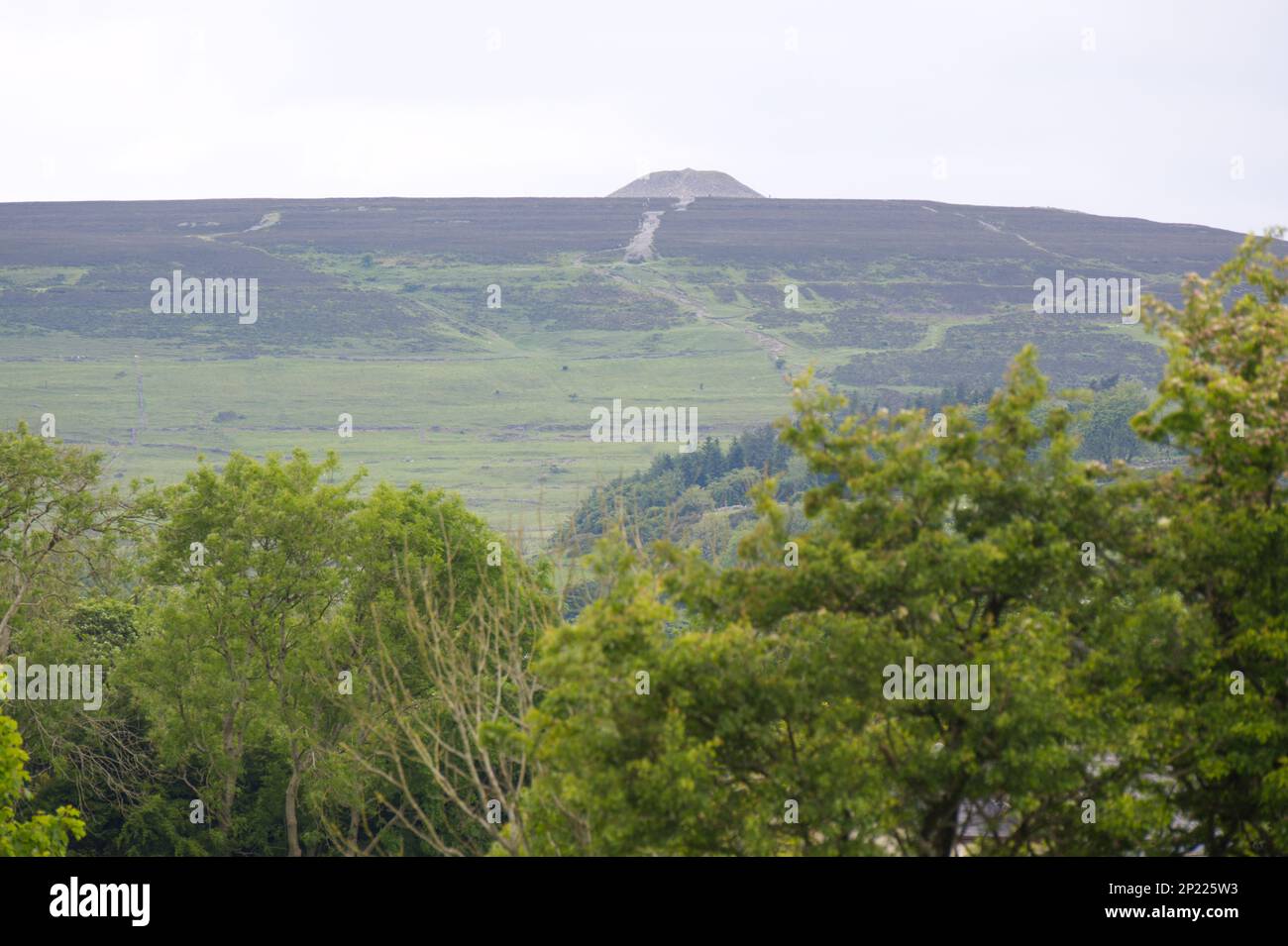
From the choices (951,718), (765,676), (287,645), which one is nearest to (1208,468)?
(951,718)

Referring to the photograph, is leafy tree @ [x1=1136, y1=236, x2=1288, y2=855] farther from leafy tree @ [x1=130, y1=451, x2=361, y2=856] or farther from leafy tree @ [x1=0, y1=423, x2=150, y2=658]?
leafy tree @ [x1=0, y1=423, x2=150, y2=658]

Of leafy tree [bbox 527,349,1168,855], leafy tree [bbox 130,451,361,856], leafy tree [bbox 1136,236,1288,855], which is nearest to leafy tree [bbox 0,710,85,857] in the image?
leafy tree [bbox 527,349,1168,855]

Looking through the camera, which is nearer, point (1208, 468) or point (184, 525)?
point (1208, 468)

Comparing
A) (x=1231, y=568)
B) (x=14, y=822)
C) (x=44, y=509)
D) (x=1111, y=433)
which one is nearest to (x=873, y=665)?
(x=1231, y=568)

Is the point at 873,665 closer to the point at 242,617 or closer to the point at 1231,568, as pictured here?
the point at 1231,568

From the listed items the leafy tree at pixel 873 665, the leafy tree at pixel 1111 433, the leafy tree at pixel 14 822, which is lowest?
the leafy tree at pixel 1111 433

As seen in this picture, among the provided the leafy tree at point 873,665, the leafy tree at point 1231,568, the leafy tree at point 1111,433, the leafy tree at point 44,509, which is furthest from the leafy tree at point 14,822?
the leafy tree at point 1111,433

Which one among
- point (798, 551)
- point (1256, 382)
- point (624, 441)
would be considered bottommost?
point (624, 441)

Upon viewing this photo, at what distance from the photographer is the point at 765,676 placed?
15531 mm

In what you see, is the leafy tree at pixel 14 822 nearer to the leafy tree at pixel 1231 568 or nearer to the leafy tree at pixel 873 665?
the leafy tree at pixel 873 665
